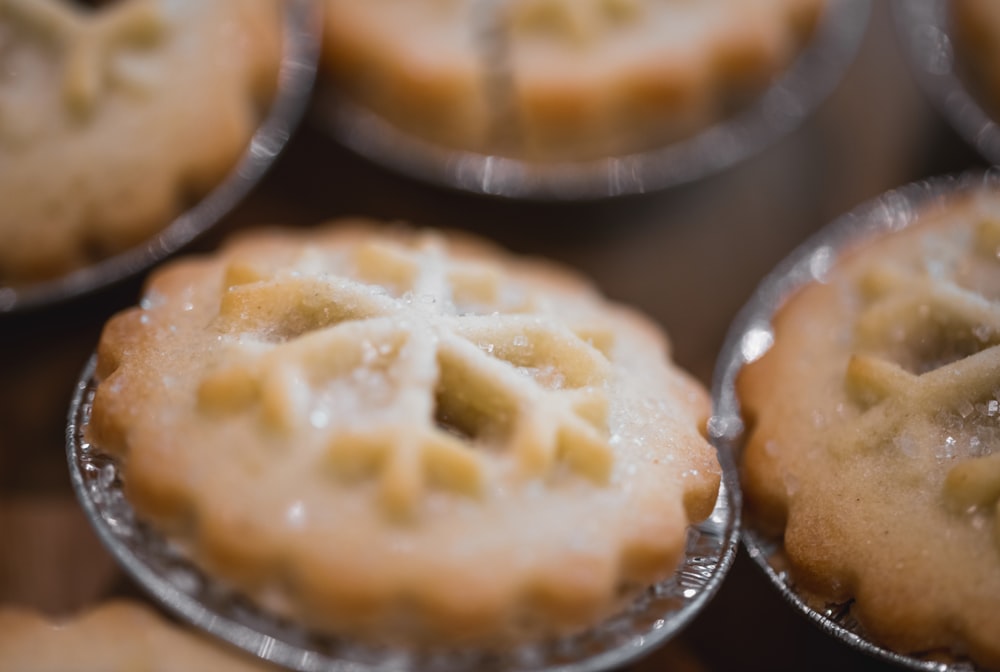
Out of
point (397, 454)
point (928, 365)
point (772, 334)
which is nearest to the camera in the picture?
point (397, 454)

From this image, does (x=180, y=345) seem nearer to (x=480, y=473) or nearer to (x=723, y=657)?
(x=480, y=473)

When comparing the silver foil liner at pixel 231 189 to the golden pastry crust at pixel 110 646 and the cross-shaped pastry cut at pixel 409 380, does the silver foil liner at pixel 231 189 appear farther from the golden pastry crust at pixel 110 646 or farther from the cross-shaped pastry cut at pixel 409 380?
the golden pastry crust at pixel 110 646

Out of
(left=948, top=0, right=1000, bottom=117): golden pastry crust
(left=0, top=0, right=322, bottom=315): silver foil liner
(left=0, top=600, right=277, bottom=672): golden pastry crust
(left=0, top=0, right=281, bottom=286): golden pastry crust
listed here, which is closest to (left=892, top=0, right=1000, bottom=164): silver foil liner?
(left=948, top=0, right=1000, bottom=117): golden pastry crust

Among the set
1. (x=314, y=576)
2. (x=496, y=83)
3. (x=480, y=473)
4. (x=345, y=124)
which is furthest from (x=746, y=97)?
(x=314, y=576)

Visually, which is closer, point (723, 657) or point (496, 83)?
point (723, 657)

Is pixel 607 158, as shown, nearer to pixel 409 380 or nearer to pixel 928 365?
pixel 928 365

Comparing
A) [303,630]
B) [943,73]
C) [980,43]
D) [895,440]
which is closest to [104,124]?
[303,630]

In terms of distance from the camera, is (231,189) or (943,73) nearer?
(231,189)

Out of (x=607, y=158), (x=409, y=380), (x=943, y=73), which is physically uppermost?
(x=943, y=73)
